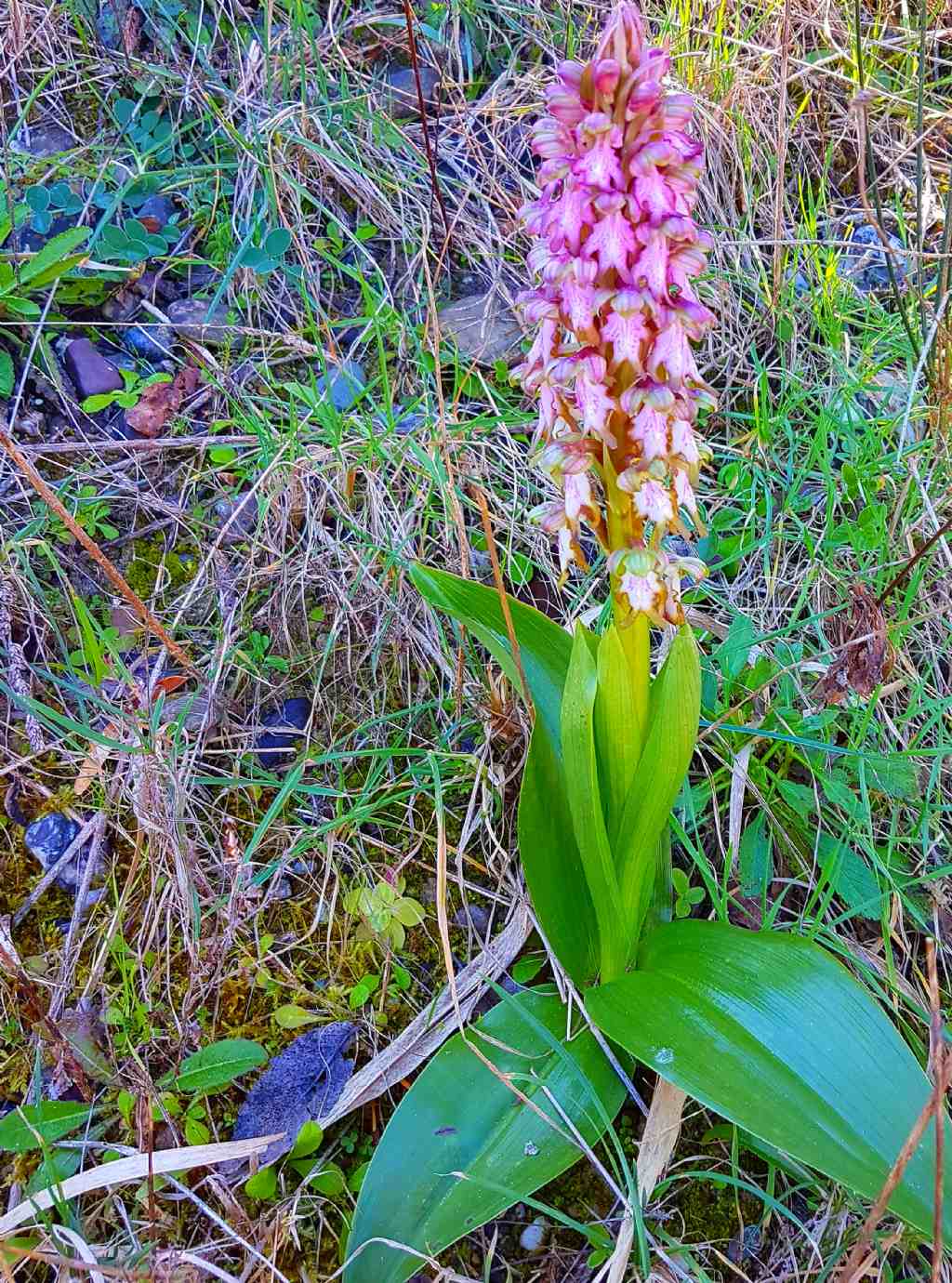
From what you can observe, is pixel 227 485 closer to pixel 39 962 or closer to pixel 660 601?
pixel 39 962

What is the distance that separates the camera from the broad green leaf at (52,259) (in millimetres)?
2898

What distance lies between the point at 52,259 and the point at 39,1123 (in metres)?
2.35

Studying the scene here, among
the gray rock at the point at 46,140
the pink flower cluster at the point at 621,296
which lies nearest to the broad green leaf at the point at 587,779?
the pink flower cluster at the point at 621,296

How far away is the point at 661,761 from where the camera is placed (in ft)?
5.89

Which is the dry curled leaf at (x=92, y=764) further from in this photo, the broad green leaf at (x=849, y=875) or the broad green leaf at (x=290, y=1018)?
the broad green leaf at (x=849, y=875)

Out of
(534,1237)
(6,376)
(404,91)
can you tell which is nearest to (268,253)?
Answer: (6,376)

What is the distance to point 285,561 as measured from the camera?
264 cm

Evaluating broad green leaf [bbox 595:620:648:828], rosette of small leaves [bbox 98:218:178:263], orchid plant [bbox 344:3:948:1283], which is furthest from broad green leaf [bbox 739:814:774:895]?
rosette of small leaves [bbox 98:218:178:263]

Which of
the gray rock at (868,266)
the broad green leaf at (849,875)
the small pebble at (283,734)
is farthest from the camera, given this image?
the gray rock at (868,266)

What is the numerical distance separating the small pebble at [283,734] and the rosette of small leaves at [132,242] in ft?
→ 5.10

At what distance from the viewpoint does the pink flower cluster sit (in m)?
1.40

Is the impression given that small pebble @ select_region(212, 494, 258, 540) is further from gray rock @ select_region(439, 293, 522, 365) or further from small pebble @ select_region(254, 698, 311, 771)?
gray rock @ select_region(439, 293, 522, 365)

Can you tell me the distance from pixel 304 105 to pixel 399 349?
3.08ft

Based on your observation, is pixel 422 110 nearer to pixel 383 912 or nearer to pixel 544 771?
pixel 544 771
